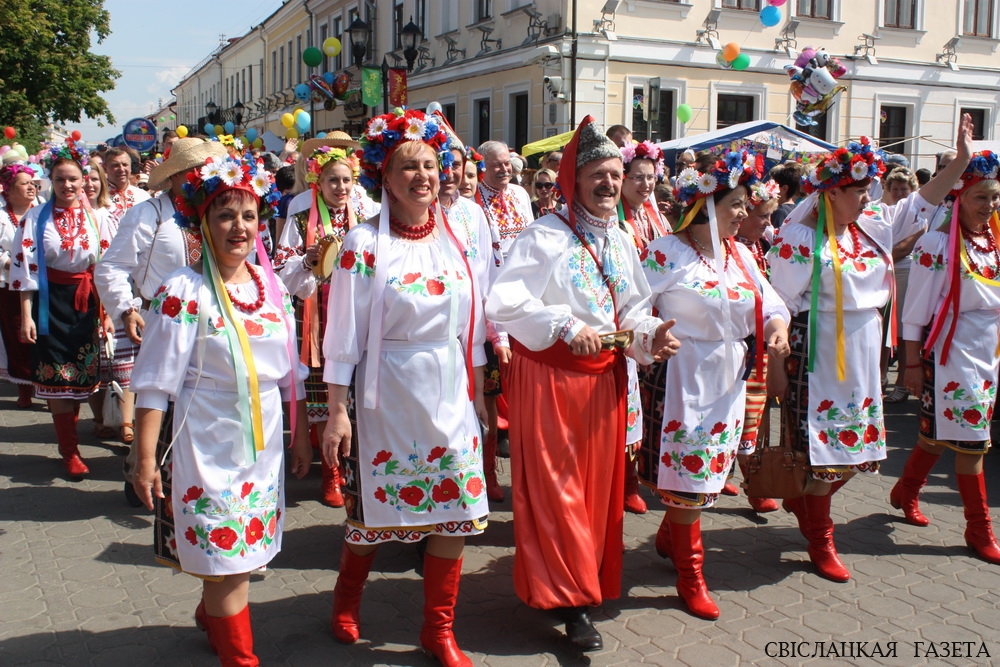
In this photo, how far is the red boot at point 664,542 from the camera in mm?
4766

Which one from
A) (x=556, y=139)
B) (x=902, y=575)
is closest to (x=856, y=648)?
(x=902, y=575)

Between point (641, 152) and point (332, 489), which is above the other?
point (641, 152)

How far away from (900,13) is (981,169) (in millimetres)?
19815

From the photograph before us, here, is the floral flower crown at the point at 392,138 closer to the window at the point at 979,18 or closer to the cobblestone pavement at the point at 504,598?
the cobblestone pavement at the point at 504,598

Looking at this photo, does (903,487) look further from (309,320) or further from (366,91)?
(366,91)

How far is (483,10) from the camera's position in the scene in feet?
75.6

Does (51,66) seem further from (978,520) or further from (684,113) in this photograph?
(978,520)

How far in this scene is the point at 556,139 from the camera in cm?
1472

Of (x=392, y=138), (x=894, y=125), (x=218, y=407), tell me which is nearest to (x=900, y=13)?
(x=894, y=125)

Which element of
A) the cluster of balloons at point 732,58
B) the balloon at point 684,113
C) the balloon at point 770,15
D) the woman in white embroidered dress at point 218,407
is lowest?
the woman in white embroidered dress at point 218,407

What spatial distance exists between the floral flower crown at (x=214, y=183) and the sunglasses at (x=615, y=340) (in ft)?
4.79

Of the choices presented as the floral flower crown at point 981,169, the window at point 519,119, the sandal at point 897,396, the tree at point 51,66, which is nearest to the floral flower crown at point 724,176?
the floral flower crown at point 981,169

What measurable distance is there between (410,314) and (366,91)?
1267 cm

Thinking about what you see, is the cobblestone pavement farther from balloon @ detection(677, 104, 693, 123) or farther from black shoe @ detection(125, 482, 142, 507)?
balloon @ detection(677, 104, 693, 123)
